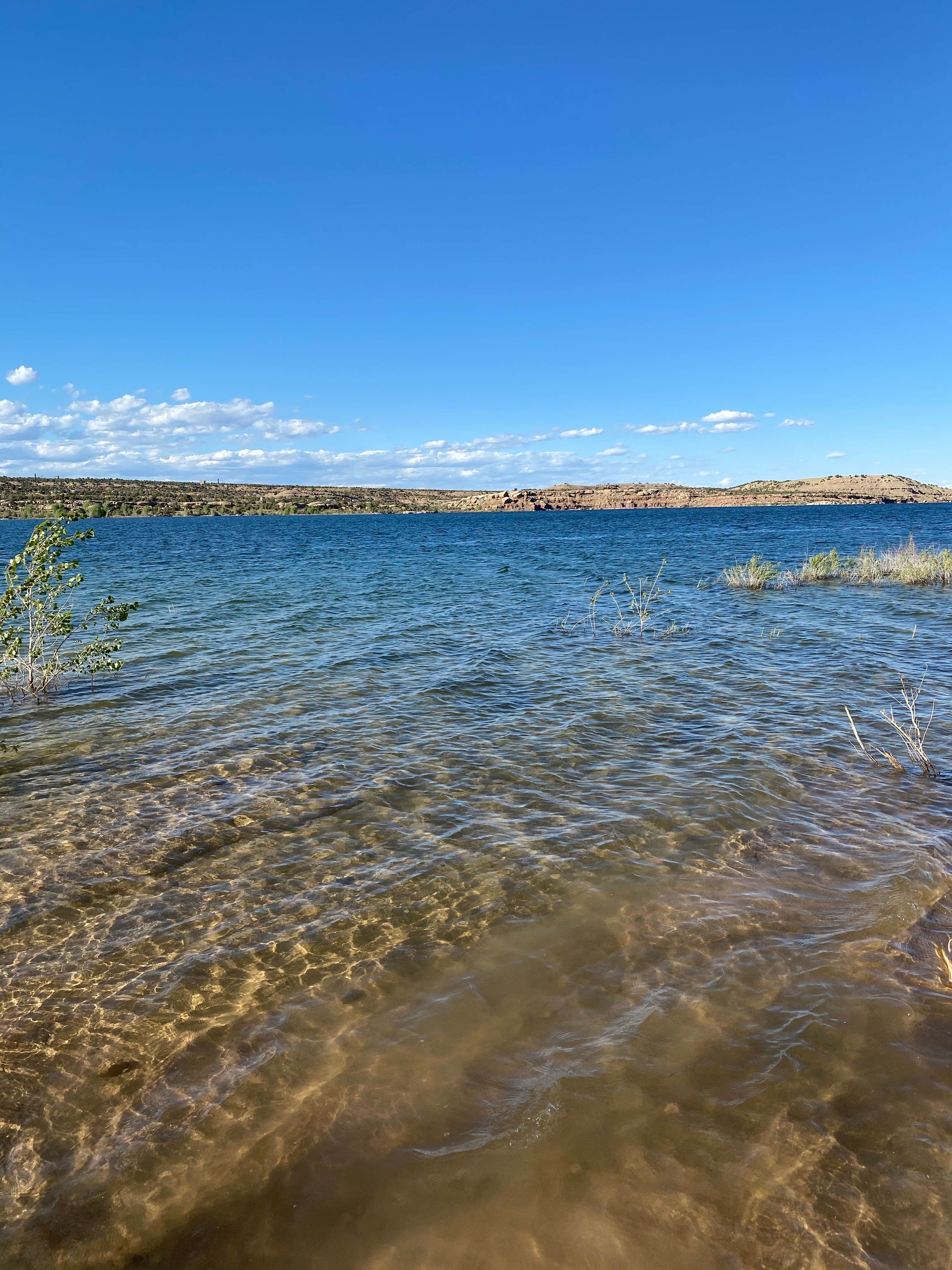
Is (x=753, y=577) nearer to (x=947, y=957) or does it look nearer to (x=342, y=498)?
(x=947, y=957)

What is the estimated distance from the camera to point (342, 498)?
7087 inches

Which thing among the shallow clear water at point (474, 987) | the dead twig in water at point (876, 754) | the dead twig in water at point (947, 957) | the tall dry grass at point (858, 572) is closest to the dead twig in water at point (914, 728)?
the dead twig in water at point (876, 754)

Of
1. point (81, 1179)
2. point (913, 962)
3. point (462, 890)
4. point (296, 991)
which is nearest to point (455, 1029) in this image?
point (296, 991)

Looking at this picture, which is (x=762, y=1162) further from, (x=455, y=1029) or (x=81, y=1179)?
(x=81, y=1179)

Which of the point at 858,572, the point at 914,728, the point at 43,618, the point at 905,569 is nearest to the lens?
the point at 914,728

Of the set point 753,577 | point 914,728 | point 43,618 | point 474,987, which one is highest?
point 43,618

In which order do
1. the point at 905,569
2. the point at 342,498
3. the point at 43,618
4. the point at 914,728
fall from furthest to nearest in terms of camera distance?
the point at 342,498, the point at 905,569, the point at 43,618, the point at 914,728

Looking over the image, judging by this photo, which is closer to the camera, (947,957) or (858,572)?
(947,957)

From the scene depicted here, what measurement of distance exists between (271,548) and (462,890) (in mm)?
54152

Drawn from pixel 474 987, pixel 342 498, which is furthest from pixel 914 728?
pixel 342 498

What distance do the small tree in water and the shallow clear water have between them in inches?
44.2

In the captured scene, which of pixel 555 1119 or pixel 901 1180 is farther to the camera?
pixel 555 1119

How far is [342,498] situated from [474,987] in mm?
183126

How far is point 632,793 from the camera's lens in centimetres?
816
